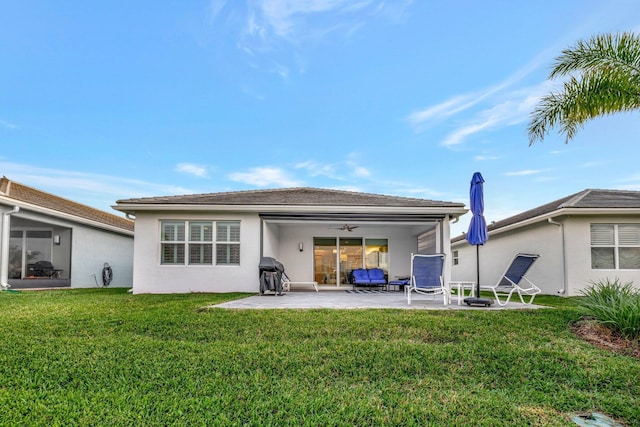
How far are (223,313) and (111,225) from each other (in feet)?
→ 45.1

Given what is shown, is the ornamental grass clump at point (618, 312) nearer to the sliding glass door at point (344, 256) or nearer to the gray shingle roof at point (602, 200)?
the gray shingle roof at point (602, 200)

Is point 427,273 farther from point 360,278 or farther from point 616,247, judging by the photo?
point 616,247

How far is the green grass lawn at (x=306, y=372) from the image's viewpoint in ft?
11.2

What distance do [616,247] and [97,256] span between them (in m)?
20.1

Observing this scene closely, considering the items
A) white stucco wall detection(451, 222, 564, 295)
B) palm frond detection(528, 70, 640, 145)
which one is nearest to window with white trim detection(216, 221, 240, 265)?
palm frond detection(528, 70, 640, 145)

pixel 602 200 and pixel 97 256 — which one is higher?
pixel 602 200

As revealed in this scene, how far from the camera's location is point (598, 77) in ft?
30.5

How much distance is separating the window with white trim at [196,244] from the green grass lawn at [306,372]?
5.72m

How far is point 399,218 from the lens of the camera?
42.2 ft

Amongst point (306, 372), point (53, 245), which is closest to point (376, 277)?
point (306, 372)

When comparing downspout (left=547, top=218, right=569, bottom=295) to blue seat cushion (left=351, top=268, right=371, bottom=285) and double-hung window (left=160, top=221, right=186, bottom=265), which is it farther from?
double-hung window (left=160, top=221, right=186, bottom=265)

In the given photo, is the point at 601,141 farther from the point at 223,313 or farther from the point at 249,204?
the point at 223,313

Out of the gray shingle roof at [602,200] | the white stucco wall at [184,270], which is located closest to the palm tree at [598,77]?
the gray shingle roof at [602,200]

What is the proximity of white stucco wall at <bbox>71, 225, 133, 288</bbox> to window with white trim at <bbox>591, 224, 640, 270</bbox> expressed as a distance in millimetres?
19097
